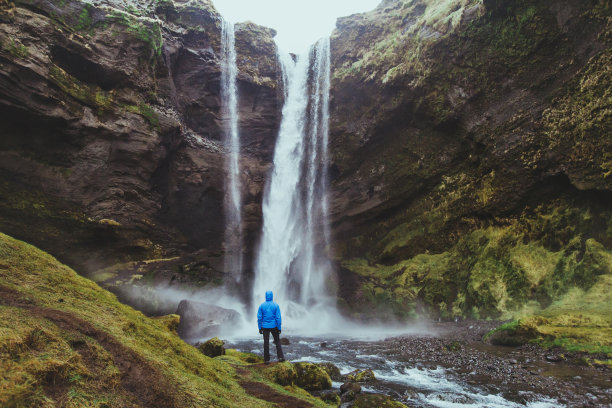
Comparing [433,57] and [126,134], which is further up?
[433,57]

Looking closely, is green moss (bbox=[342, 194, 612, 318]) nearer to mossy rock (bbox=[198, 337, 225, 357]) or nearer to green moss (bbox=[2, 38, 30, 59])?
mossy rock (bbox=[198, 337, 225, 357])

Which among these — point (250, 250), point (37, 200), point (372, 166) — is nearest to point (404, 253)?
point (372, 166)

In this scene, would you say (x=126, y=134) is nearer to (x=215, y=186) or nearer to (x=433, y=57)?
(x=215, y=186)

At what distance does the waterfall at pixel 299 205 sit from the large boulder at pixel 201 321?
6.50 meters

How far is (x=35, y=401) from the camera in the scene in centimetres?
227

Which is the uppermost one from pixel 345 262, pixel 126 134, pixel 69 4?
pixel 69 4

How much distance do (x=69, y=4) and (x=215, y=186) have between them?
1443cm

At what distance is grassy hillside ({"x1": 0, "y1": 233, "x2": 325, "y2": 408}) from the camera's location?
2510mm

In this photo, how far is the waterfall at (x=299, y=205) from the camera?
1033 inches

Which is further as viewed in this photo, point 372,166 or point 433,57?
point 372,166

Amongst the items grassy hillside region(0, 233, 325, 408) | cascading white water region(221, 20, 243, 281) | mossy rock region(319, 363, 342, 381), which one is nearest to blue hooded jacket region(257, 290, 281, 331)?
mossy rock region(319, 363, 342, 381)

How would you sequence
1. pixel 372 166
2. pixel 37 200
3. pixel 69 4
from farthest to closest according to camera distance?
pixel 372 166 → pixel 69 4 → pixel 37 200

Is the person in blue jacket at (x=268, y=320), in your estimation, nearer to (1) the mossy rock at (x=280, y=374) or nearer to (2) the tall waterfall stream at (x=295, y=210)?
(1) the mossy rock at (x=280, y=374)

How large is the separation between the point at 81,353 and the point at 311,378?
549cm
